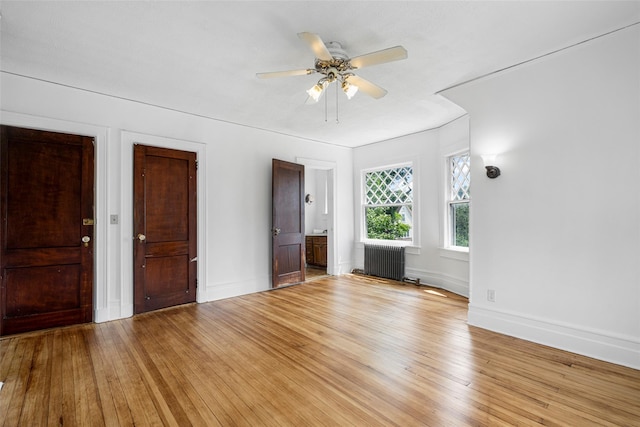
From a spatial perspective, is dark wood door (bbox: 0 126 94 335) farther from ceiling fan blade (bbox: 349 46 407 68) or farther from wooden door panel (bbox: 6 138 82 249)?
ceiling fan blade (bbox: 349 46 407 68)

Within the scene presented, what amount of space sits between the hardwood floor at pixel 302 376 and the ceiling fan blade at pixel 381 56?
7.95 feet

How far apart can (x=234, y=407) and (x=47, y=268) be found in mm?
2912

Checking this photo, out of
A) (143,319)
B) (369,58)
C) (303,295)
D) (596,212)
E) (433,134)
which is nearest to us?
(369,58)

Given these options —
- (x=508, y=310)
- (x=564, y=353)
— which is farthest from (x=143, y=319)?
(x=564, y=353)

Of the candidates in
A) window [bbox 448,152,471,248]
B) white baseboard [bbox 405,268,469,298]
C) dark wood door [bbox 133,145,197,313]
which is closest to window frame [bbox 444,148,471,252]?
window [bbox 448,152,471,248]

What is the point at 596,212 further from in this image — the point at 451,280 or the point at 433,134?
the point at 433,134

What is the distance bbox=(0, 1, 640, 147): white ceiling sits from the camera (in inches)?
87.2

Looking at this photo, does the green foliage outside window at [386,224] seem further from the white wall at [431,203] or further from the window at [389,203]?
the white wall at [431,203]

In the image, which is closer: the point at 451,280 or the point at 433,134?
the point at 451,280

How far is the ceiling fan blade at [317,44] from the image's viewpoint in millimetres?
2075

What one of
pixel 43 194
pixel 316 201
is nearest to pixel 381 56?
pixel 43 194

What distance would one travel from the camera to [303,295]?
15.9 feet

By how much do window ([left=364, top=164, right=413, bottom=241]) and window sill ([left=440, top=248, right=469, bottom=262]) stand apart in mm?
822

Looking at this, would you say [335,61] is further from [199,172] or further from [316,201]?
[316,201]
